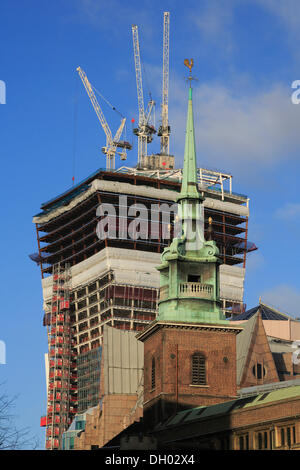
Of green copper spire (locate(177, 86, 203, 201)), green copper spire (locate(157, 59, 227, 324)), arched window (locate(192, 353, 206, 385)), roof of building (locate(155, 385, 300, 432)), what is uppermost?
green copper spire (locate(177, 86, 203, 201))

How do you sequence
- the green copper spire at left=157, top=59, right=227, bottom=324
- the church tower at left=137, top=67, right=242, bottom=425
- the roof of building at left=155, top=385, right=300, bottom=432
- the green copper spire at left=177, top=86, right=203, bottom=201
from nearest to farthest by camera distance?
the roof of building at left=155, top=385, right=300, bottom=432, the church tower at left=137, top=67, right=242, bottom=425, the green copper spire at left=157, top=59, right=227, bottom=324, the green copper spire at left=177, top=86, right=203, bottom=201

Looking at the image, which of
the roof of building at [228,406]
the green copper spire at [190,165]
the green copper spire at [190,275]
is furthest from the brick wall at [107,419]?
the roof of building at [228,406]

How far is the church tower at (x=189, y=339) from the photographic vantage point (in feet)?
329

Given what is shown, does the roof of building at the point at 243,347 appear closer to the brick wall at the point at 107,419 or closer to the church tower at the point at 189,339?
the brick wall at the point at 107,419

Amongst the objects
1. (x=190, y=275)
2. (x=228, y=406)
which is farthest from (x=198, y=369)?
(x=228, y=406)

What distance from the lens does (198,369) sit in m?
101

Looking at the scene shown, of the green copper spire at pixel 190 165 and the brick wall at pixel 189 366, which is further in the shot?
the green copper spire at pixel 190 165

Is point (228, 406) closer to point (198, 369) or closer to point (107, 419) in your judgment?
point (198, 369)

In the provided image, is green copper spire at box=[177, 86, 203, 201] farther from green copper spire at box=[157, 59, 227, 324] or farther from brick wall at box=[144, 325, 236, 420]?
brick wall at box=[144, 325, 236, 420]

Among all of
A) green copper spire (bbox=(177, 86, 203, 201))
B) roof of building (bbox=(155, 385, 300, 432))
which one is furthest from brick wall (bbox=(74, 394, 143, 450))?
roof of building (bbox=(155, 385, 300, 432))

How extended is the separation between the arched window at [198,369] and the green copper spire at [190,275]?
3.43 m

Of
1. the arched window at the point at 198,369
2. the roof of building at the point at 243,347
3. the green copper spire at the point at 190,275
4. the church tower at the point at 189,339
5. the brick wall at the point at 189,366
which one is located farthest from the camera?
the roof of building at the point at 243,347

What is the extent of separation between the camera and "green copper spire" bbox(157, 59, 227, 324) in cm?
10243

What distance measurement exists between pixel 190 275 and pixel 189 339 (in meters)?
6.73
